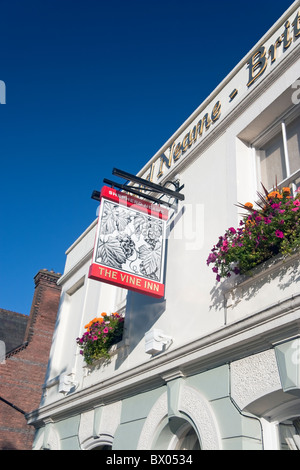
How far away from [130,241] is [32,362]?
1283 centimetres

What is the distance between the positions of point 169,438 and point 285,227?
3136 millimetres

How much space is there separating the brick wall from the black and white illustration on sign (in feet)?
37.2

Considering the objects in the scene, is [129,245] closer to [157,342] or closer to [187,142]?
[157,342]

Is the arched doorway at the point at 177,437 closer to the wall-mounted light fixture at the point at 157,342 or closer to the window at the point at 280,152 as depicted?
the wall-mounted light fixture at the point at 157,342

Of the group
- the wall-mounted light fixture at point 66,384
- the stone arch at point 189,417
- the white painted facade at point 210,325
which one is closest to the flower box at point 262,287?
the white painted facade at point 210,325

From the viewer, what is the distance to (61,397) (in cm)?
912

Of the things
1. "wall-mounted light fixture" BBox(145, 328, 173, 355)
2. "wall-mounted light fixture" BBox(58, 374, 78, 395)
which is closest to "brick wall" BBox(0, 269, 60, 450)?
"wall-mounted light fixture" BBox(58, 374, 78, 395)

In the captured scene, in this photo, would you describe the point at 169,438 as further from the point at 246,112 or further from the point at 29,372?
the point at 29,372

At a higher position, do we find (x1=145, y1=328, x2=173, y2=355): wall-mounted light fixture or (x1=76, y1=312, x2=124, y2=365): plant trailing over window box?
(x1=76, y1=312, x2=124, y2=365): plant trailing over window box

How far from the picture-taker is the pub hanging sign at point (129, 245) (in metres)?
6.24

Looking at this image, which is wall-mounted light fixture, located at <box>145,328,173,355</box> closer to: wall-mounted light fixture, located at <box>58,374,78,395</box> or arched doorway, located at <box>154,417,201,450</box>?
arched doorway, located at <box>154,417,201,450</box>

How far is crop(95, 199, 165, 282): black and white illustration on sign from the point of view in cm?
637

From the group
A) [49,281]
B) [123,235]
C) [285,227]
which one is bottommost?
[285,227]
